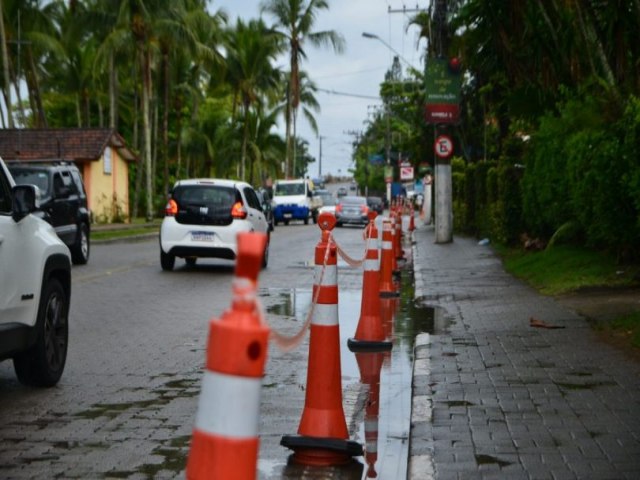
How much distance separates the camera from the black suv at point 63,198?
21469 mm

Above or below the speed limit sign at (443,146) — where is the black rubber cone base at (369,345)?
below

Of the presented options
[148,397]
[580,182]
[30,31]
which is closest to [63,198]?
[580,182]

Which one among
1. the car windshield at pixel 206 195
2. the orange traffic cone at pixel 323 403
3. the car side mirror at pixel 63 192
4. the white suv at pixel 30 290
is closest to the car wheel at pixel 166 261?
the car windshield at pixel 206 195

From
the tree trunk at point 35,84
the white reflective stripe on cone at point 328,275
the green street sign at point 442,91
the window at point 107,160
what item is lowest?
the white reflective stripe on cone at point 328,275

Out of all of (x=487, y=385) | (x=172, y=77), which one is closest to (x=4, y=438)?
(x=487, y=385)

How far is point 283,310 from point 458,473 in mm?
9244

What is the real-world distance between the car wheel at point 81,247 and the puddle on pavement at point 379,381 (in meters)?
6.60

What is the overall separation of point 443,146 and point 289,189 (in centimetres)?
2851

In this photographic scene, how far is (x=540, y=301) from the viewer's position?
1468 centimetres

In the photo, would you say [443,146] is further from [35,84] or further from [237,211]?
[35,84]

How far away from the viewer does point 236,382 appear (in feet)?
9.68

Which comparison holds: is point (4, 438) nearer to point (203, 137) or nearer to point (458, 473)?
point (458, 473)

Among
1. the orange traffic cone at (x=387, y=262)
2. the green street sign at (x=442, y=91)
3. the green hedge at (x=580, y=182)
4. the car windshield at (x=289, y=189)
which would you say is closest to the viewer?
the green hedge at (x=580, y=182)

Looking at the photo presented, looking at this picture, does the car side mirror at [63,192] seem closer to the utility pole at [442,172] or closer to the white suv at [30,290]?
the utility pole at [442,172]
